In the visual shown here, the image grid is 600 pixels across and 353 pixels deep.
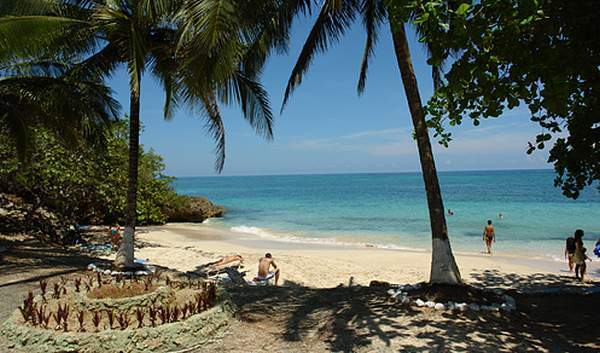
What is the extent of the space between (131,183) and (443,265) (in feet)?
21.9

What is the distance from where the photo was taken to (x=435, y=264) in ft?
21.6

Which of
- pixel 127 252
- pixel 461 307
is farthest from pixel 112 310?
pixel 461 307

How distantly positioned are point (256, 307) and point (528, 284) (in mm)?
7947

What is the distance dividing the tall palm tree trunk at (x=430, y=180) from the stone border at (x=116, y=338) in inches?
150

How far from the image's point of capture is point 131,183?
8.73 metres

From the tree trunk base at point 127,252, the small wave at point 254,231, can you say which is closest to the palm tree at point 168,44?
the tree trunk base at point 127,252

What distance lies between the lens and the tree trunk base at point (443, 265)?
6.45 m

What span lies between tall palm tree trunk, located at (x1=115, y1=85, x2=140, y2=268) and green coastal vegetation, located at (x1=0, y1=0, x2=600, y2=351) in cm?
3

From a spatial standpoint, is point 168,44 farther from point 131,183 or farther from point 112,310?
point 112,310

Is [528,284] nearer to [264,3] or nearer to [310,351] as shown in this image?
[310,351]

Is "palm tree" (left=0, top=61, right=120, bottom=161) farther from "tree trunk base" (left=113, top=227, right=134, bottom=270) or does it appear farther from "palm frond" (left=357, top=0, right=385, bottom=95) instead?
"palm frond" (left=357, top=0, right=385, bottom=95)

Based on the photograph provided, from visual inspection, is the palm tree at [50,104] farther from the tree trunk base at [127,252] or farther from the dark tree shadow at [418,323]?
the dark tree shadow at [418,323]

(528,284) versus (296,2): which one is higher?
(296,2)

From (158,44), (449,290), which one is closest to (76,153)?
(158,44)
